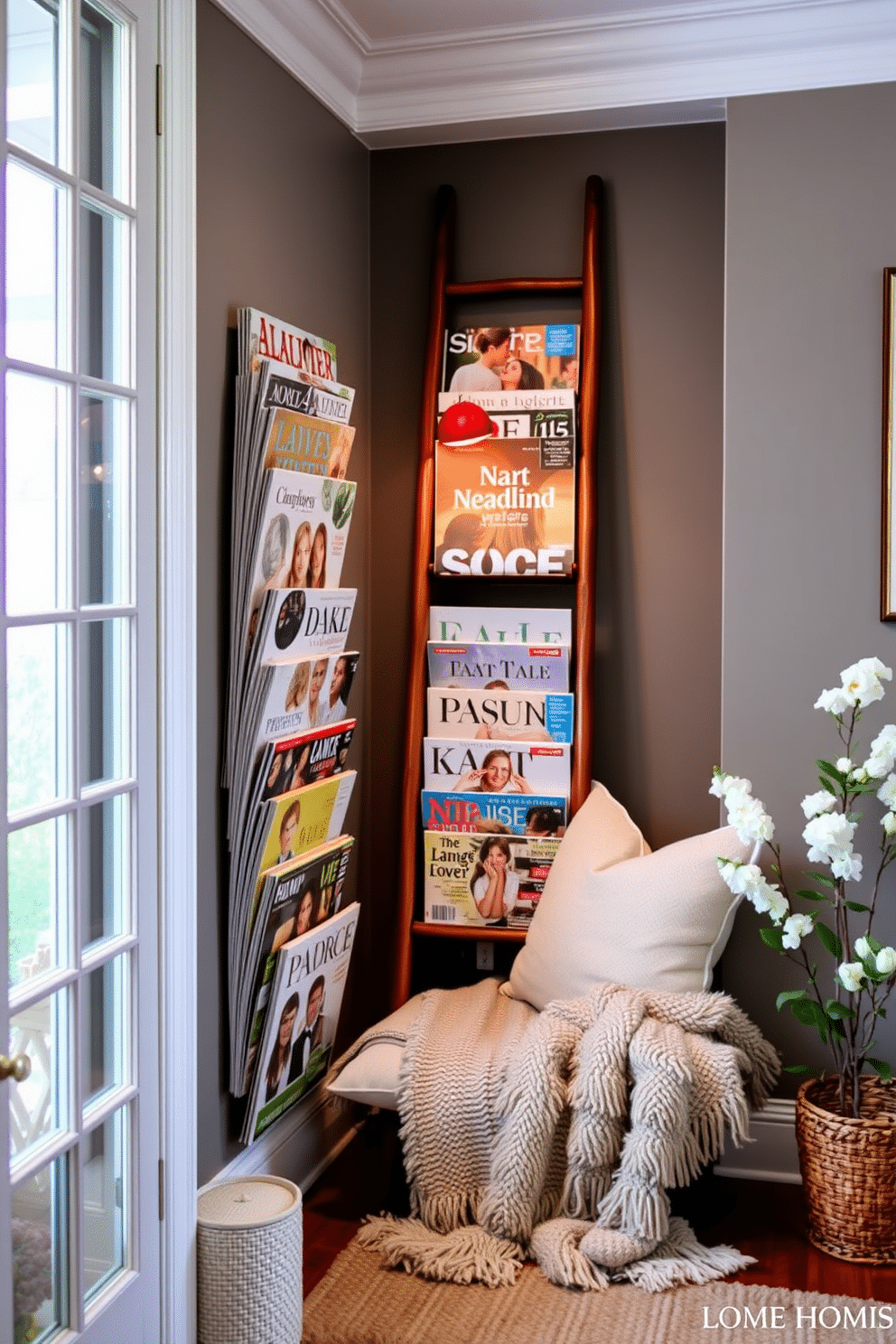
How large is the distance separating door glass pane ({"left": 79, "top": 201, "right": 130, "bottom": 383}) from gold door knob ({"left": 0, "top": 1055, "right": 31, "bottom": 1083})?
89 cm

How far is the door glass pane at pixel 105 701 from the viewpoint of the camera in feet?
5.59

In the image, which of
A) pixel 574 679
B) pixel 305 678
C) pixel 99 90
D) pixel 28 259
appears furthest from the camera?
pixel 574 679

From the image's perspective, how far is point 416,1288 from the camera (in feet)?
7.29

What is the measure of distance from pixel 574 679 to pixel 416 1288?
4.29 feet

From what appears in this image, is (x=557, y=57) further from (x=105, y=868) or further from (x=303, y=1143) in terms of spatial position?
(x=303, y=1143)

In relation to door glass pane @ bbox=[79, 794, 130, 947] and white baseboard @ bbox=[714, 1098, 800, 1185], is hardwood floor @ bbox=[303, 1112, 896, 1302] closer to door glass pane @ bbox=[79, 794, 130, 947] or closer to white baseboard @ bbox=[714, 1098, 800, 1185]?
white baseboard @ bbox=[714, 1098, 800, 1185]

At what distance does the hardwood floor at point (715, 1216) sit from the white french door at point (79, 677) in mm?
634

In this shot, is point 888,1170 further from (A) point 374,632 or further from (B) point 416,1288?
(A) point 374,632

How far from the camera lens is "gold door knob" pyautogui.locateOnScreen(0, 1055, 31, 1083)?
1.43 meters

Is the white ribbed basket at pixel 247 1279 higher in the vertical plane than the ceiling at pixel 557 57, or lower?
lower

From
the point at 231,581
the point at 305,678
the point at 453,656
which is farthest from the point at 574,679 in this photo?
the point at 231,581

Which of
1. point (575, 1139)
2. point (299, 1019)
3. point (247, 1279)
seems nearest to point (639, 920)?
point (575, 1139)

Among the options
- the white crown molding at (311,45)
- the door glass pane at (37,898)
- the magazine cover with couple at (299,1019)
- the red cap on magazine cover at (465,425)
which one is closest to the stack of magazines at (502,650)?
the red cap on magazine cover at (465,425)

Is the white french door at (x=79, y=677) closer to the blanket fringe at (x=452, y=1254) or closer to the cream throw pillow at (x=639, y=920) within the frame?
the blanket fringe at (x=452, y=1254)
